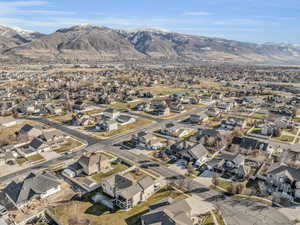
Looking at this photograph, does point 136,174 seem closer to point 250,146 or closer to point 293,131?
point 250,146

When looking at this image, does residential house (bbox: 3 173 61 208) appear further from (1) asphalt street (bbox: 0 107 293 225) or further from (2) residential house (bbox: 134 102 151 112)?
(2) residential house (bbox: 134 102 151 112)

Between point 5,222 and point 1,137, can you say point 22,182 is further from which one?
point 1,137

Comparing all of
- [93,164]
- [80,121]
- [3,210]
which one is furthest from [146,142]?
[3,210]

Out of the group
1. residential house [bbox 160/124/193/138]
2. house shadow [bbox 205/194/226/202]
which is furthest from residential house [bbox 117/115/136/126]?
house shadow [bbox 205/194/226/202]

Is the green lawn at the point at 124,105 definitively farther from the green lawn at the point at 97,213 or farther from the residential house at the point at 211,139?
the green lawn at the point at 97,213

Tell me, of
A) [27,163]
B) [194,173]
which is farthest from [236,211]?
[27,163]

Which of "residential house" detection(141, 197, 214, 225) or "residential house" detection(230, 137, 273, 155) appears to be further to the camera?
"residential house" detection(230, 137, 273, 155)
